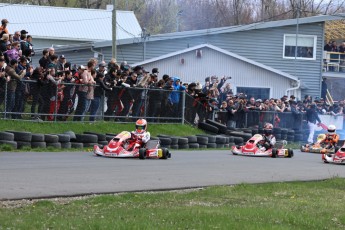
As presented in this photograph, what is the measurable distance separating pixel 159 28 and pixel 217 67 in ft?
76.2

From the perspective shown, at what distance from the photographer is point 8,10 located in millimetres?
40938

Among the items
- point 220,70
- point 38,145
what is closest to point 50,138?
point 38,145

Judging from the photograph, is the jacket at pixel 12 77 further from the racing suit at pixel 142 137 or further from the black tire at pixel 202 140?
the black tire at pixel 202 140

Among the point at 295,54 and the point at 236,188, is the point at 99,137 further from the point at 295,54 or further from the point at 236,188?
the point at 295,54

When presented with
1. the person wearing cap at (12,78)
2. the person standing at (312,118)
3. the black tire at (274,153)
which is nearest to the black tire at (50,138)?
the person wearing cap at (12,78)

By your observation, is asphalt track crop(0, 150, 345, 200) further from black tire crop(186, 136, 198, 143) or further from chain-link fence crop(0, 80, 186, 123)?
black tire crop(186, 136, 198, 143)

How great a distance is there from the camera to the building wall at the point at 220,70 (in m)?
33.3

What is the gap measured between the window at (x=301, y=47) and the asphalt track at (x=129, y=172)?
18939 millimetres

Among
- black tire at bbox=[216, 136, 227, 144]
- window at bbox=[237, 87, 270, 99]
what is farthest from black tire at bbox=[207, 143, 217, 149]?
window at bbox=[237, 87, 270, 99]

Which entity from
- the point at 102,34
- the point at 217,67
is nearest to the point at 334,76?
the point at 217,67

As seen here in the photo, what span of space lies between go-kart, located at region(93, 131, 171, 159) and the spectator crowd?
2899 mm

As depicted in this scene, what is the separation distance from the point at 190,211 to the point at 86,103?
473 inches

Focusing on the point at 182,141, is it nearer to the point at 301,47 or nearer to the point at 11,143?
the point at 11,143

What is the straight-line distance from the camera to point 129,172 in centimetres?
1298
